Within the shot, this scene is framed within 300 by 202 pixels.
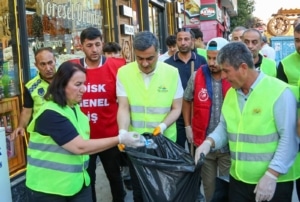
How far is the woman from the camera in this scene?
2.65 meters

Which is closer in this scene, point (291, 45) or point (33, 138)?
point (33, 138)

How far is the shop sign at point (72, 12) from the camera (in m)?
5.67

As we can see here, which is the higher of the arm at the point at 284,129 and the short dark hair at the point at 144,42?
the short dark hair at the point at 144,42

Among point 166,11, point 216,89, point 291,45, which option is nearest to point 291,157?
point 216,89

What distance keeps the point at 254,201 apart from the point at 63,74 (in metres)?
1.40

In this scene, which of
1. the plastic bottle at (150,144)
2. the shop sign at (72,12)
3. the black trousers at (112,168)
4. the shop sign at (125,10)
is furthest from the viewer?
the shop sign at (125,10)

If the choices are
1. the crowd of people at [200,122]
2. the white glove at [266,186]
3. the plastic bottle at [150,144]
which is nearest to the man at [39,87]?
the crowd of people at [200,122]

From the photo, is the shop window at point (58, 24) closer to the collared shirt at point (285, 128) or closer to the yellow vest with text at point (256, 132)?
the yellow vest with text at point (256, 132)

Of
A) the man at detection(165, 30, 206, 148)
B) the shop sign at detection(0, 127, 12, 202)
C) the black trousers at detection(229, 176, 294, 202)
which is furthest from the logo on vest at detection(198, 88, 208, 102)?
the shop sign at detection(0, 127, 12, 202)

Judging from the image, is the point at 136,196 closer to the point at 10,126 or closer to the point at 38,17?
the point at 10,126

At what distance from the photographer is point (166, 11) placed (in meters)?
13.8

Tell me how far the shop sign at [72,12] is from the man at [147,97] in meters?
2.59

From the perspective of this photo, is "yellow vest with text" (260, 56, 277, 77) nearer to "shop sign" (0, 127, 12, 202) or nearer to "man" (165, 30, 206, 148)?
"man" (165, 30, 206, 148)

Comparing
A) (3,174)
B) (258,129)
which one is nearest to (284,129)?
(258,129)
